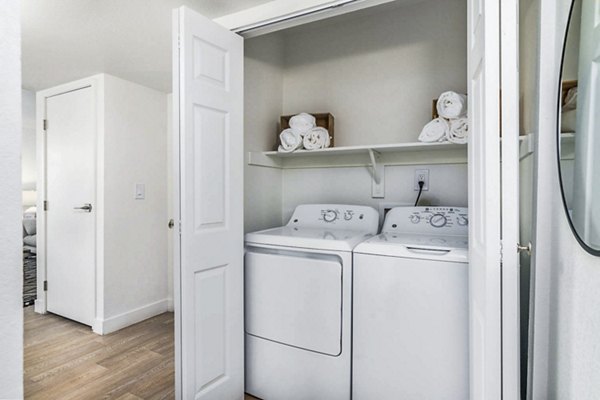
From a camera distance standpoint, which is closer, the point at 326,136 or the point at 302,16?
the point at 302,16

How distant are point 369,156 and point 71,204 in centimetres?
256

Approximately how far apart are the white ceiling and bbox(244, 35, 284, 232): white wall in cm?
47

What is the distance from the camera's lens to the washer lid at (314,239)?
168 cm

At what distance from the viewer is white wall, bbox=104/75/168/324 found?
9.01 feet

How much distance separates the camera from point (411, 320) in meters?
1.51

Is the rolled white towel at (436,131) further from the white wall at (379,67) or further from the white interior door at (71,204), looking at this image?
the white interior door at (71,204)

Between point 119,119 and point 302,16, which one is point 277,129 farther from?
point 119,119

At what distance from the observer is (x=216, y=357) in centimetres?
169

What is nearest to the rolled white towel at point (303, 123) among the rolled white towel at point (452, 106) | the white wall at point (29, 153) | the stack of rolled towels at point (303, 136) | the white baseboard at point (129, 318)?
the stack of rolled towels at point (303, 136)

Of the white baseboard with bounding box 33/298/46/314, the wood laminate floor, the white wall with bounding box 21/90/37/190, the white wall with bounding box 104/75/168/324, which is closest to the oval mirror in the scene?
the wood laminate floor

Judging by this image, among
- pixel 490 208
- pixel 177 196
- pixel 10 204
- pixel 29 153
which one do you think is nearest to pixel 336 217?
pixel 177 196

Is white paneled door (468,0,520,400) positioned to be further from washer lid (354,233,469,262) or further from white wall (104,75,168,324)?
white wall (104,75,168,324)

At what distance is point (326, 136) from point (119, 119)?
1.81 metres

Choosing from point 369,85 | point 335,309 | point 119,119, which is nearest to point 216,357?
point 335,309
